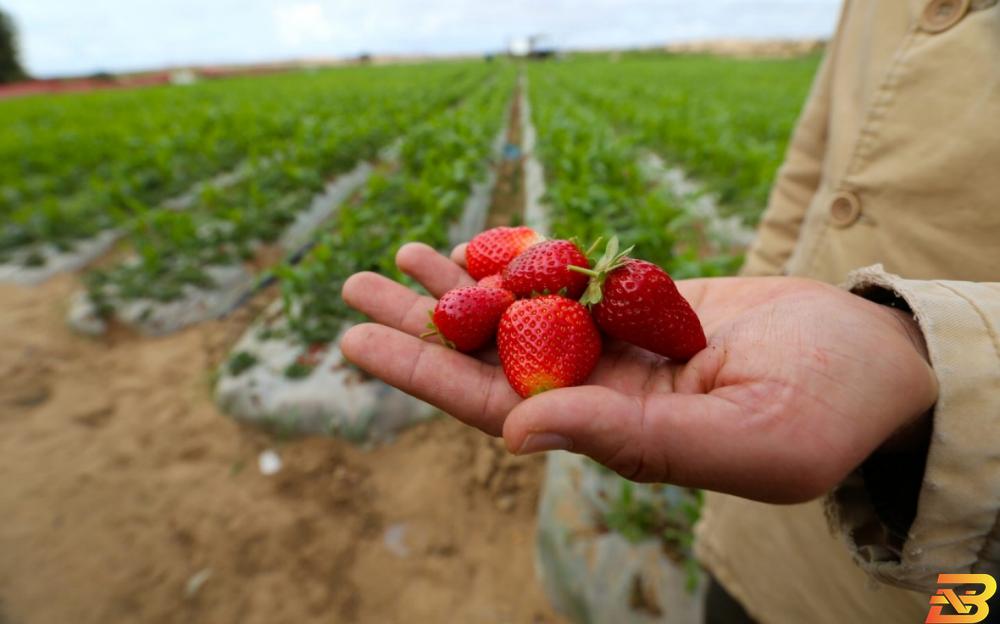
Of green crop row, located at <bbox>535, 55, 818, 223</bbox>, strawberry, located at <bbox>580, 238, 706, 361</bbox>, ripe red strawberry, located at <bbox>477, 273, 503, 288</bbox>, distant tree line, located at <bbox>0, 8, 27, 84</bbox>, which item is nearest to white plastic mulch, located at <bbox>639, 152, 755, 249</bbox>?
green crop row, located at <bbox>535, 55, 818, 223</bbox>

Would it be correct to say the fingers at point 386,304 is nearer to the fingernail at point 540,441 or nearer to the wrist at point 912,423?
the fingernail at point 540,441

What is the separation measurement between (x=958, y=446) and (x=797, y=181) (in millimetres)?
1195

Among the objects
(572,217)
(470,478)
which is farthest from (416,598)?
(572,217)

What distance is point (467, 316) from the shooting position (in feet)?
4.66

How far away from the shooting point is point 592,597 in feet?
7.14

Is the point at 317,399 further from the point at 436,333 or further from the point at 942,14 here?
the point at 942,14

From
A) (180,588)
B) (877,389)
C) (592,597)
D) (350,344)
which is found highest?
(877,389)

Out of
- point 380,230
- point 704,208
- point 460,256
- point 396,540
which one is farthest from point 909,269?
point 704,208

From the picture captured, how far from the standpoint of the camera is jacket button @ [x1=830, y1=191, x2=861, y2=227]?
135cm

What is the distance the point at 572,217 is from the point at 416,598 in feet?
9.55

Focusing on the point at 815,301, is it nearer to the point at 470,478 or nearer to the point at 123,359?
the point at 470,478

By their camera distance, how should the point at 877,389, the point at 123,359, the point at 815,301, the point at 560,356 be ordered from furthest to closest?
the point at 123,359 → the point at 560,356 → the point at 815,301 → the point at 877,389

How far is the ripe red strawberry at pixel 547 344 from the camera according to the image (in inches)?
49.3

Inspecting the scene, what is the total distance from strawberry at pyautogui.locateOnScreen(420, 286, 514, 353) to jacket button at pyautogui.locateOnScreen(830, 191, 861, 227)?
2.98 ft
